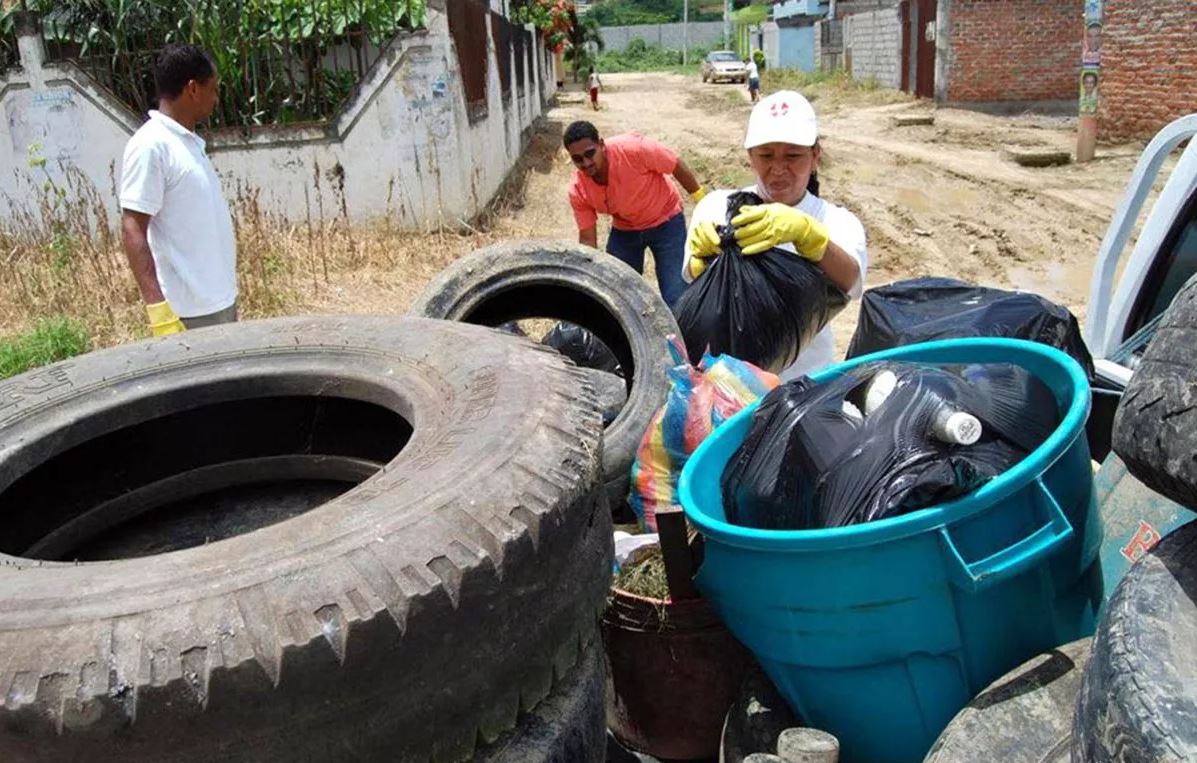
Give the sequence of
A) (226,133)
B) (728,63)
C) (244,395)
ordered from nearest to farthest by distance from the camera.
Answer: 1. (244,395)
2. (226,133)
3. (728,63)

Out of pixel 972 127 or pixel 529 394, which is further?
pixel 972 127

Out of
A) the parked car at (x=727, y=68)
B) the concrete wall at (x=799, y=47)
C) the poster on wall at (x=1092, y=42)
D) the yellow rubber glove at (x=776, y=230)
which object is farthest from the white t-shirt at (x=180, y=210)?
the parked car at (x=727, y=68)

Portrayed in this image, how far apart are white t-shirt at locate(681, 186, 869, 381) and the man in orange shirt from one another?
228 centimetres

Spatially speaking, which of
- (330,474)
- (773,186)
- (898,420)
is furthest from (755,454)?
(773,186)

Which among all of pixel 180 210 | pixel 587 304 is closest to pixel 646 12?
pixel 180 210

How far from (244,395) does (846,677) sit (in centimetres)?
147

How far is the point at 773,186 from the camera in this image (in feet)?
10.0

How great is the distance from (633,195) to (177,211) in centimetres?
267

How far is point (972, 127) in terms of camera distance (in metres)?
17.2

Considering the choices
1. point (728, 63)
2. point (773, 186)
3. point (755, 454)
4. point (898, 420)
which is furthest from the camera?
point (728, 63)

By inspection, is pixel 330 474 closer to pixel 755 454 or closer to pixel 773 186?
pixel 755 454

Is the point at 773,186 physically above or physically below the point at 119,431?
above

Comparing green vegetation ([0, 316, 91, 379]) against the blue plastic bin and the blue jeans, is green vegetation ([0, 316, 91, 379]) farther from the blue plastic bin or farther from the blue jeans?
the blue plastic bin

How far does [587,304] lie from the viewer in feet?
11.7
